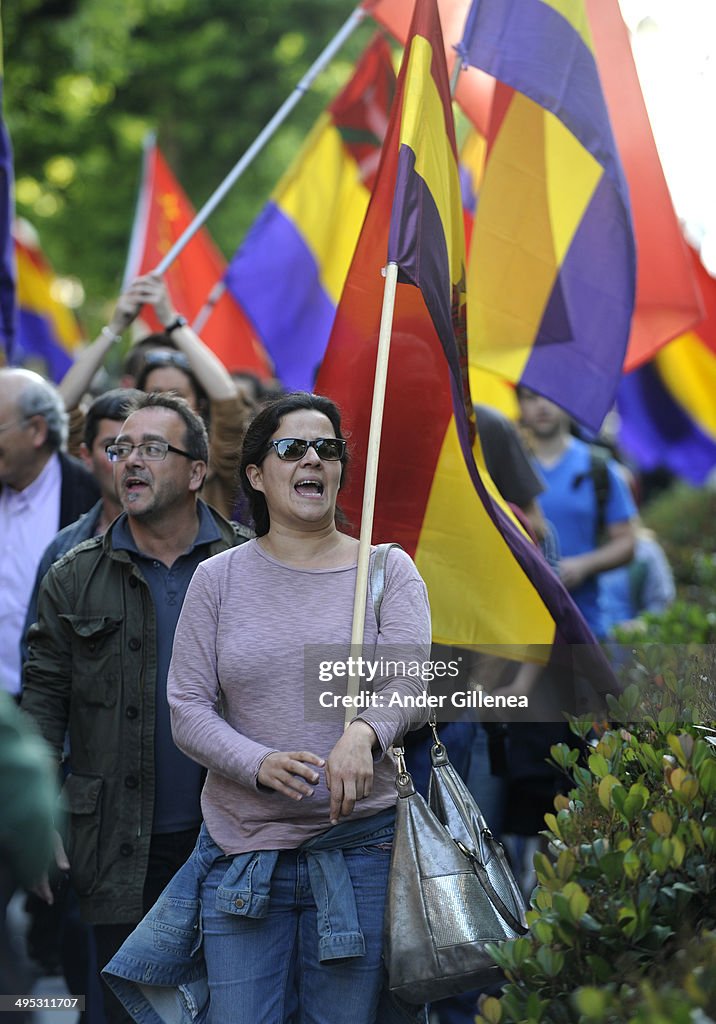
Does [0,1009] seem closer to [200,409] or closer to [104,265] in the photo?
[200,409]

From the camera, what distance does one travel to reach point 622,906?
2875 millimetres

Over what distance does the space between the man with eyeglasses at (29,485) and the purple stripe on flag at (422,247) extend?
182cm

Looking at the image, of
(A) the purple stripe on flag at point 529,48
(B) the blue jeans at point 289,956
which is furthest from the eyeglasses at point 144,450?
(A) the purple stripe on flag at point 529,48

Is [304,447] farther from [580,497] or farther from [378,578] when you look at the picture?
[580,497]

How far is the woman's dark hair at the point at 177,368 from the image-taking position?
20.1 ft

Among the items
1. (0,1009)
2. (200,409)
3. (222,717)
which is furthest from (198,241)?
(0,1009)

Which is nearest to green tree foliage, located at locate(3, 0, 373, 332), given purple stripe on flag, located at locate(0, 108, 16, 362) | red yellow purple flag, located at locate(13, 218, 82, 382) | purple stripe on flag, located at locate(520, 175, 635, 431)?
red yellow purple flag, located at locate(13, 218, 82, 382)

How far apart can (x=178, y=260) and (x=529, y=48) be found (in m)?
4.71

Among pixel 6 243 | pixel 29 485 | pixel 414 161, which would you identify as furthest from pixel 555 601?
pixel 6 243

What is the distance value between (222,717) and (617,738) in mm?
969

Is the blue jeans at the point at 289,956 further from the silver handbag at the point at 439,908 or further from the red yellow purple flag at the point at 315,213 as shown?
the red yellow purple flag at the point at 315,213

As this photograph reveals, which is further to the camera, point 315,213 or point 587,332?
point 315,213

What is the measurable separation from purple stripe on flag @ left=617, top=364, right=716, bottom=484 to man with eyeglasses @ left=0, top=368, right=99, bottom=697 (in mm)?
6249

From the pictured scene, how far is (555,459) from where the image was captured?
7.52m
